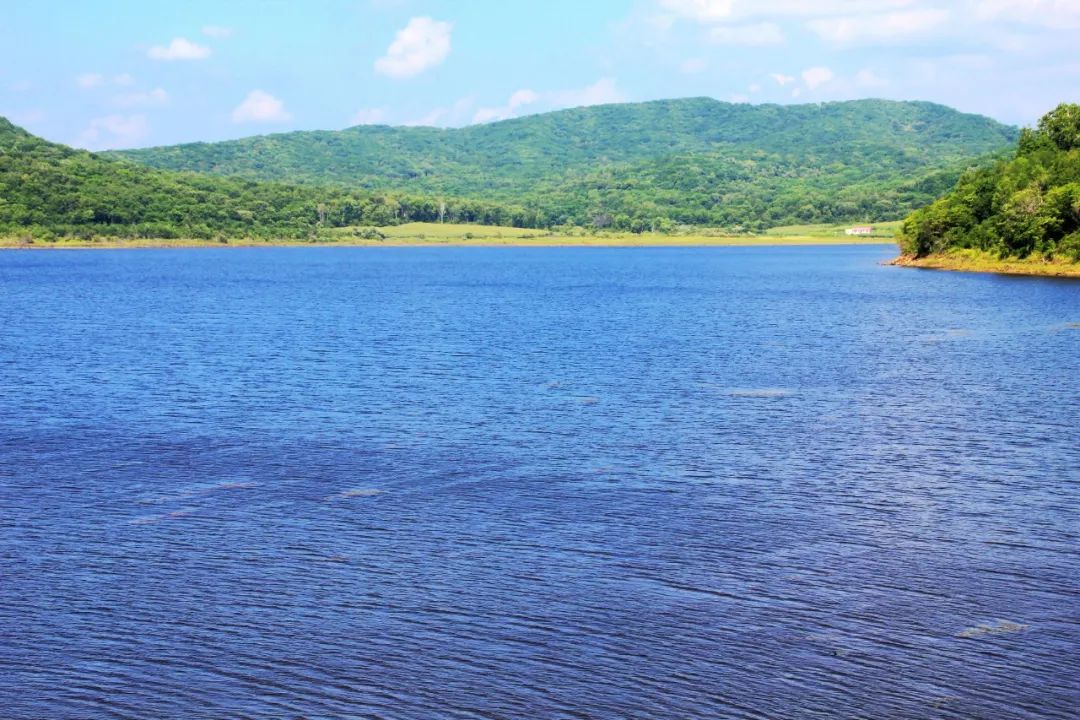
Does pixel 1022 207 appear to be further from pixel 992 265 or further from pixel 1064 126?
pixel 1064 126

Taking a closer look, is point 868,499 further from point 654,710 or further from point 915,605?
point 654,710

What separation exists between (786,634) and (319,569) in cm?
1112

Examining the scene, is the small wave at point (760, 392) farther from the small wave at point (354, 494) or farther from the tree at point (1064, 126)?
the tree at point (1064, 126)

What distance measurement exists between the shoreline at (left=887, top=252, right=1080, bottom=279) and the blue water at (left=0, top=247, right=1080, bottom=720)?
2912 inches

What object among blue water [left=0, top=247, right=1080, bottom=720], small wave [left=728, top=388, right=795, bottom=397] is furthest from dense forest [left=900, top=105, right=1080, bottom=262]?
small wave [left=728, top=388, right=795, bottom=397]

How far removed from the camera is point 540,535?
31297 mm

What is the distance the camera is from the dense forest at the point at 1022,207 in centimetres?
13475

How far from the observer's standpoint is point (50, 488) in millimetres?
36219

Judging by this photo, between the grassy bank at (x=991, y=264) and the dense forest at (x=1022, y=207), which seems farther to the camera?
the grassy bank at (x=991, y=264)

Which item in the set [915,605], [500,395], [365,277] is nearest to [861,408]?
[500,395]

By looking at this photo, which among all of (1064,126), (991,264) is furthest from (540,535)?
(1064,126)

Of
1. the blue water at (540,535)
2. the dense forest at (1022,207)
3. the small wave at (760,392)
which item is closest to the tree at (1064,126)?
the dense forest at (1022,207)

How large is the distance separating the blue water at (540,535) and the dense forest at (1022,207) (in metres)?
73.2

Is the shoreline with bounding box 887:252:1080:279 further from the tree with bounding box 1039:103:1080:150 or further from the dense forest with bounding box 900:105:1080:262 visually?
the tree with bounding box 1039:103:1080:150
